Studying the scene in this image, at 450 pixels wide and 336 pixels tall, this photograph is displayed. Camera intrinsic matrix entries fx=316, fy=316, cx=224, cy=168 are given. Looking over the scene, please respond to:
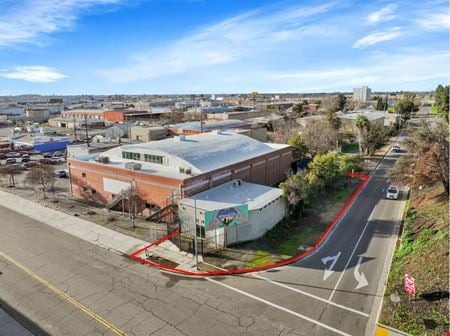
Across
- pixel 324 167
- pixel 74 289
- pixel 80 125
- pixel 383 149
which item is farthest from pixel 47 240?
pixel 80 125

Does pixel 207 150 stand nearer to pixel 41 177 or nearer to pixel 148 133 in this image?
pixel 41 177

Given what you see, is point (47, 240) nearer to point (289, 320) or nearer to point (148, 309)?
point (148, 309)

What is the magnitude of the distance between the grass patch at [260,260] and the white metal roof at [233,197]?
3.87 m

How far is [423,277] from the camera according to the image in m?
18.9

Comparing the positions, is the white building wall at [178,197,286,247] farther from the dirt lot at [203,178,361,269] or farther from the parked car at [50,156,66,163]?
the parked car at [50,156,66,163]

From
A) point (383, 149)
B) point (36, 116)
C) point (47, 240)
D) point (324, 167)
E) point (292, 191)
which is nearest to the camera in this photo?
point (47, 240)

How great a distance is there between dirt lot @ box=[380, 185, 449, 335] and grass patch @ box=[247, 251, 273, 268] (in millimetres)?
7963

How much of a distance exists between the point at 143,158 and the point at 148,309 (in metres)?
22.0

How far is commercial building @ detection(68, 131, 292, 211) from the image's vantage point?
31.6m

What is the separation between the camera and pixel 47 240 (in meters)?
27.6

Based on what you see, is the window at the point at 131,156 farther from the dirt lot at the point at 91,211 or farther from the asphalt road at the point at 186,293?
the asphalt road at the point at 186,293

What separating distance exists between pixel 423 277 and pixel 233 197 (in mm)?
16181

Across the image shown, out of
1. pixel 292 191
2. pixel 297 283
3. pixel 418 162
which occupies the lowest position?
pixel 297 283

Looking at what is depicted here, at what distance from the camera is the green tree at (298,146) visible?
5216cm
